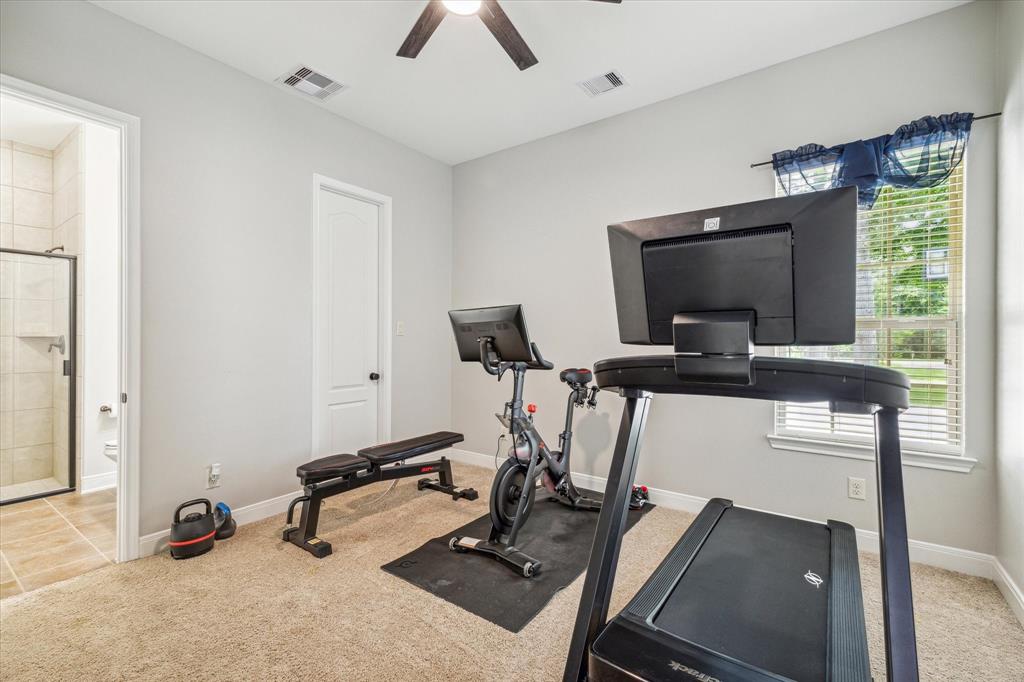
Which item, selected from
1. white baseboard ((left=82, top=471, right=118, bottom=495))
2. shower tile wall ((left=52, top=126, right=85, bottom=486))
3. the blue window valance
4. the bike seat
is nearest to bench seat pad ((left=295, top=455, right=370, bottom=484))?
the bike seat

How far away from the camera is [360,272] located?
3928 mm

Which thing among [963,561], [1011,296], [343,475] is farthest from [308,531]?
[1011,296]

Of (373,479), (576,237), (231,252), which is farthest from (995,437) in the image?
(231,252)

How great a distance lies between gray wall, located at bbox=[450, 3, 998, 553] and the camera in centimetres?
242

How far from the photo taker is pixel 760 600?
60.7 inches

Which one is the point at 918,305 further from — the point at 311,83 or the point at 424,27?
the point at 311,83

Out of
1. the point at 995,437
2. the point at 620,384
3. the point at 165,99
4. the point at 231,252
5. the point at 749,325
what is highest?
the point at 165,99

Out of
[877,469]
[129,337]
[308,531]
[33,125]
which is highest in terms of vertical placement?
[33,125]

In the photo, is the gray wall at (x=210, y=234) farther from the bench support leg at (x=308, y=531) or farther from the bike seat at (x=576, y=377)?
the bike seat at (x=576, y=377)

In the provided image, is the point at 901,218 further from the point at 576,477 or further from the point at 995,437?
the point at 576,477

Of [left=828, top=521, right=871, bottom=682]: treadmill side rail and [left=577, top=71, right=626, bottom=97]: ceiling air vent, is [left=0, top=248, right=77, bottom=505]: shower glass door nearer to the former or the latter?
[left=577, top=71, right=626, bottom=97]: ceiling air vent

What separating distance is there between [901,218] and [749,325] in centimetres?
236

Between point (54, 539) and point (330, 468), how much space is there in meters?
1.72

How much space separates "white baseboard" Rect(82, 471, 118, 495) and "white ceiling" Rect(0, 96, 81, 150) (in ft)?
8.82
